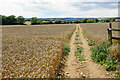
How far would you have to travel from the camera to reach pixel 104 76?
6.75 metres

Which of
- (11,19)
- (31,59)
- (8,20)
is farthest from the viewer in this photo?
(11,19)

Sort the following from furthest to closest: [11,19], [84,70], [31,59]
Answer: [11,19] < [84,70] < [31,59]

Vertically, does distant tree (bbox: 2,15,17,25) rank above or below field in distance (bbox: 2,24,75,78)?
above

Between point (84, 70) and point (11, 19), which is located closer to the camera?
point (84, 70)

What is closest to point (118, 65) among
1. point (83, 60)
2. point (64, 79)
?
point (83, 60)

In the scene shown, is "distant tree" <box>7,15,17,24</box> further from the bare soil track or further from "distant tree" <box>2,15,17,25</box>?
the bare soil track

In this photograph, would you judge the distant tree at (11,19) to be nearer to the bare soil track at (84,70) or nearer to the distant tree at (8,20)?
the distant tree at (8,20)

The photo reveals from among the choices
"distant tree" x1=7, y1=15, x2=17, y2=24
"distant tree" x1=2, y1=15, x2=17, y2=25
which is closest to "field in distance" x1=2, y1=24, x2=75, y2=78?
"distant tree" x1=2, y1=15, x2=17, y2=25

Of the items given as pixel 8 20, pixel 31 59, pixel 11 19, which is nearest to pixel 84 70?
pixel 31 59

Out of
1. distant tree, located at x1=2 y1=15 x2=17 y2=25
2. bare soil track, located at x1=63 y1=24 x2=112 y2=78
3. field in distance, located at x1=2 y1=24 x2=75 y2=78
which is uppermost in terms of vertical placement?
distant tree, located at x1=2 y1=15 x2=17 y2=25

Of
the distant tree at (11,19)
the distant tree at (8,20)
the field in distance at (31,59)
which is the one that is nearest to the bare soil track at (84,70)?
the field in distance at (31,59)

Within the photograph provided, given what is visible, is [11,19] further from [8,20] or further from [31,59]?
[31,59]

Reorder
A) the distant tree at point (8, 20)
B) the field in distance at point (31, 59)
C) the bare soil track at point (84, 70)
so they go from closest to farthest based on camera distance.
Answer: the field in distance at point (31, 59) < the bare soil track at point (84, 70) < the distant tree at point (8, 20)

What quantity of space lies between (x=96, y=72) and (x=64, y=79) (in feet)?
6.57
